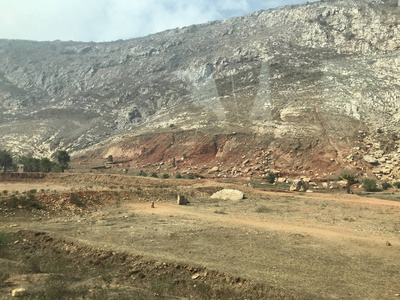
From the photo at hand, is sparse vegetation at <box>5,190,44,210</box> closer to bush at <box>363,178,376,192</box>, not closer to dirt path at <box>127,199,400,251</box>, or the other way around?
dirt path at <box>127,199,400,251</box>

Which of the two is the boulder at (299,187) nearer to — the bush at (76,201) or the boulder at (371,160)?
the boulder at (371,160)

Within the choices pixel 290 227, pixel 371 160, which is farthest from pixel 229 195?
pixel 371 160

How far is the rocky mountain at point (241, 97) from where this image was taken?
50.2 meters

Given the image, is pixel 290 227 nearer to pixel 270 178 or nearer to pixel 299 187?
pixel 299 187

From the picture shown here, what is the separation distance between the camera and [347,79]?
62.6 m

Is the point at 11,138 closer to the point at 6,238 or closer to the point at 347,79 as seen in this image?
the point at 6,238

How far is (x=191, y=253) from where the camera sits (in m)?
10.2

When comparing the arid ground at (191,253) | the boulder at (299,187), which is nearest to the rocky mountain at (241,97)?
the boulder at (299,187)

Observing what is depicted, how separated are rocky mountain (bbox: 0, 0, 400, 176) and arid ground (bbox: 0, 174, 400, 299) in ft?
102

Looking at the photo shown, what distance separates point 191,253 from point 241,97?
208ft

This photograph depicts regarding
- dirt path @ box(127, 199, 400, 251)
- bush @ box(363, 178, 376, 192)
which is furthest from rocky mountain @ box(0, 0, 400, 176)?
dirt path @ box(127, 199, 400, 251)

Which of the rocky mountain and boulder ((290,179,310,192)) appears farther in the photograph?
the rocky mountain

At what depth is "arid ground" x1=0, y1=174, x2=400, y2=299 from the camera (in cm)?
782

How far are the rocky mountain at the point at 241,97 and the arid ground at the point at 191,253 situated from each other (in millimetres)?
31126
